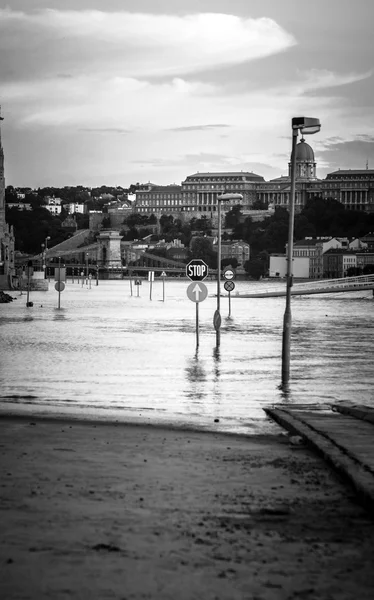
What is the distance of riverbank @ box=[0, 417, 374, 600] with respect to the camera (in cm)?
590

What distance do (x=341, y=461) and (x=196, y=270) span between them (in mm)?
20205

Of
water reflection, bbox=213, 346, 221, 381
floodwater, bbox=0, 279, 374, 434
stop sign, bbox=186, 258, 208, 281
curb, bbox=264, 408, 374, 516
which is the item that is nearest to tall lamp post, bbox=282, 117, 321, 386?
floodwater, bbox=0, 279, 374, 434

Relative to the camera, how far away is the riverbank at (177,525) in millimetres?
5902

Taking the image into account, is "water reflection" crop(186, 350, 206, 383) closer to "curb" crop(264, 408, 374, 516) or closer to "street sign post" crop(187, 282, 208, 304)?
"street sign post" crop(187, 282, 208, 304)

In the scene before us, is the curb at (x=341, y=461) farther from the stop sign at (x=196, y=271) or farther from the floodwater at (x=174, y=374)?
the stop sign at (x=196, y=271)

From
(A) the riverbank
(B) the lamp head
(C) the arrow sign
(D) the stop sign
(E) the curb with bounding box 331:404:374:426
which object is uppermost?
(B) the lamp head

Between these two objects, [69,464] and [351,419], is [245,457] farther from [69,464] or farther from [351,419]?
[351,419]

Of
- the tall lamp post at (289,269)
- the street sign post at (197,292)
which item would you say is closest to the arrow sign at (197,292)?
the street sign post at (197,292)

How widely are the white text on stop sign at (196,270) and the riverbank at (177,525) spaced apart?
Answer: 18572mm

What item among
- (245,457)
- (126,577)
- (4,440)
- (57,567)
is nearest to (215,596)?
(126,577)

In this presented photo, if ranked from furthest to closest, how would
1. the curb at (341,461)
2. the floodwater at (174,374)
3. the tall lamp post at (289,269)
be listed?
the tall lamp post at (289,269) → the floodwater at (174,374) → the curb at (341,461)

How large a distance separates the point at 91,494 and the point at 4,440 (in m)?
2.95

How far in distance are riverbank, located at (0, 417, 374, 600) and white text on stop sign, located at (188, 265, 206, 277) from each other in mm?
18572

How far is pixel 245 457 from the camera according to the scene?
405 inches
